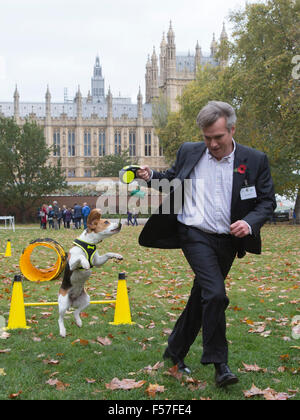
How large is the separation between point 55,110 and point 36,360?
95673 millimetres

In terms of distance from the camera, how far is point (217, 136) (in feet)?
→ 13.3

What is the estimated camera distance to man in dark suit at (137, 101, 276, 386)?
4.05 metres

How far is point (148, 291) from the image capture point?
9.10 metres

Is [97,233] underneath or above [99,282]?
above

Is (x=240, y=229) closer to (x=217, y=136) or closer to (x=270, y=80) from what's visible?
(x=217, y=136)

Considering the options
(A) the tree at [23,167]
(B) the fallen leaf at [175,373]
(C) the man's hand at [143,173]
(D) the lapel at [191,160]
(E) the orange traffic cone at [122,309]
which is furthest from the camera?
(A) the tree at [23,167]

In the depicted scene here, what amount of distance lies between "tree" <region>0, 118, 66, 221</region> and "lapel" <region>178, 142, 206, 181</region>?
1495 inches

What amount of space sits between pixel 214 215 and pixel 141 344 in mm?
2114

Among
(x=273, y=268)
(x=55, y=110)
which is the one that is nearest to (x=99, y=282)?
(x=273, y=268)

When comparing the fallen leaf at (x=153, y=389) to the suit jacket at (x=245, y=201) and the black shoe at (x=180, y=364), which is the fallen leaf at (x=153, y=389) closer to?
the black shoe at (x=180, y=364)

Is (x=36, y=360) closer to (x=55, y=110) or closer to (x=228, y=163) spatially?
(x=228, y=163)

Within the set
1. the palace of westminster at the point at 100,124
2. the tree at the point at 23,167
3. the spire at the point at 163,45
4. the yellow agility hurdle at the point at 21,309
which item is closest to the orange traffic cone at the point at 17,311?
the yellow agility hurdle at the point at 21,309

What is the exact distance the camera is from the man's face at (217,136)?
13.3 ft
